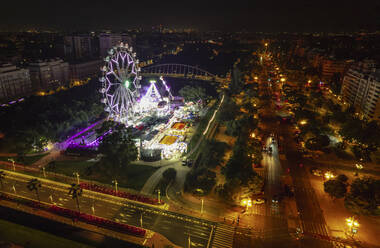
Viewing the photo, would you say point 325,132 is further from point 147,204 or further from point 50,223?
point 50,223

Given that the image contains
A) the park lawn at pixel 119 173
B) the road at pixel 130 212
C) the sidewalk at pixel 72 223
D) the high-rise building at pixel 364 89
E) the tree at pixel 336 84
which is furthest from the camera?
the tree at pixel 336 84

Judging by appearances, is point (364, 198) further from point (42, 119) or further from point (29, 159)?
point (42, 119)

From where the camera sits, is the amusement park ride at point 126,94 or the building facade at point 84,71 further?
the building facade at point 84,71

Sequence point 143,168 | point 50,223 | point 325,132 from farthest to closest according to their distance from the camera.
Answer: point 325,132, point 143,168, point 50,223

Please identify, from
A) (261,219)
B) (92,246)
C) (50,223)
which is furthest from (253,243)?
(50,223)

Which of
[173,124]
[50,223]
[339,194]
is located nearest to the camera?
[50,223]

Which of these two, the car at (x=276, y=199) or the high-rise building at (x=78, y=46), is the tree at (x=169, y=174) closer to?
the car at (x=276, y=199)

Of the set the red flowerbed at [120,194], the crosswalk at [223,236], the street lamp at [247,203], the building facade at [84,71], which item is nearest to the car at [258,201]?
the street lamp at [247,203]
